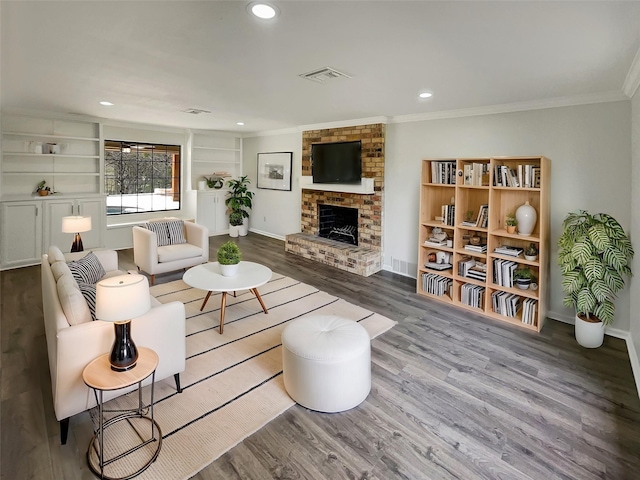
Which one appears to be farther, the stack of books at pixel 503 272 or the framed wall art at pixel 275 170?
the framed wall art at pixel 275 170

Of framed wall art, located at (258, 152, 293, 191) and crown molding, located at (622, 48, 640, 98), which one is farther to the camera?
framed wall art, located at (258, 152, 293, 191)

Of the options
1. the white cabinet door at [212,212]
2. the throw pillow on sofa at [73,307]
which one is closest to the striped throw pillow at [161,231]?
the white cabinet door at [212,212]

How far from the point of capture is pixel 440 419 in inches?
86.9

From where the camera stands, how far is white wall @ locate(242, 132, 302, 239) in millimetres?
7004

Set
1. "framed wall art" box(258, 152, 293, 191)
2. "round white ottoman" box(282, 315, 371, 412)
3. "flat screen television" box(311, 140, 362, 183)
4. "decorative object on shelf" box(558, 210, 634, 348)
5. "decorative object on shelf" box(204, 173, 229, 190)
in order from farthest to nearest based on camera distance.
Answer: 1. "decorative object on shelf" box(204, 173, 229, 190)
2. "framed wall art" box(258, 152, 293, 191)
3. "flat screen television" box(311, 140, 362, 183)
4. "decorative object on shelf" box(558, 210, 634, 348)
5. "round white ottoman" box(282, 315, 371, 412)

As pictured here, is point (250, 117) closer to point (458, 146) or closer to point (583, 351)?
point (458, 146)

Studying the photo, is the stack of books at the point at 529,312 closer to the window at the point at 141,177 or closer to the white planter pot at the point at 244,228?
the white planter pot at the point at 244,228

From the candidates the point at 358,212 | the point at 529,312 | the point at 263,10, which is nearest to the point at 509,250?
the point at 529,312

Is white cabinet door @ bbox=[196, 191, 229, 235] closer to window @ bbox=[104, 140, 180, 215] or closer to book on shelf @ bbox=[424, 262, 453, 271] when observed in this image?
window @ bbox=[104, 140, 180, 215]

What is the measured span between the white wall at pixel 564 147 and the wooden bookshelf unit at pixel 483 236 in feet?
0.54

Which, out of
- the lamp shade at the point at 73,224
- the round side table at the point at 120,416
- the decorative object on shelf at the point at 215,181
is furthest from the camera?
the decorative object on shelf at the point at 215,181

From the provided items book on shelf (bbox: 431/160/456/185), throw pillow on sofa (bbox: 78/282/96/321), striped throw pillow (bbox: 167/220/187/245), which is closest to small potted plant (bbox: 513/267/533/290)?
book on shelf (bbox: 431/160/456/185)

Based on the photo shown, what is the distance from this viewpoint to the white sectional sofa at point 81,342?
1.90 metres

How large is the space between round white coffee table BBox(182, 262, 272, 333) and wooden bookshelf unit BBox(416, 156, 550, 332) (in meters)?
2.10
